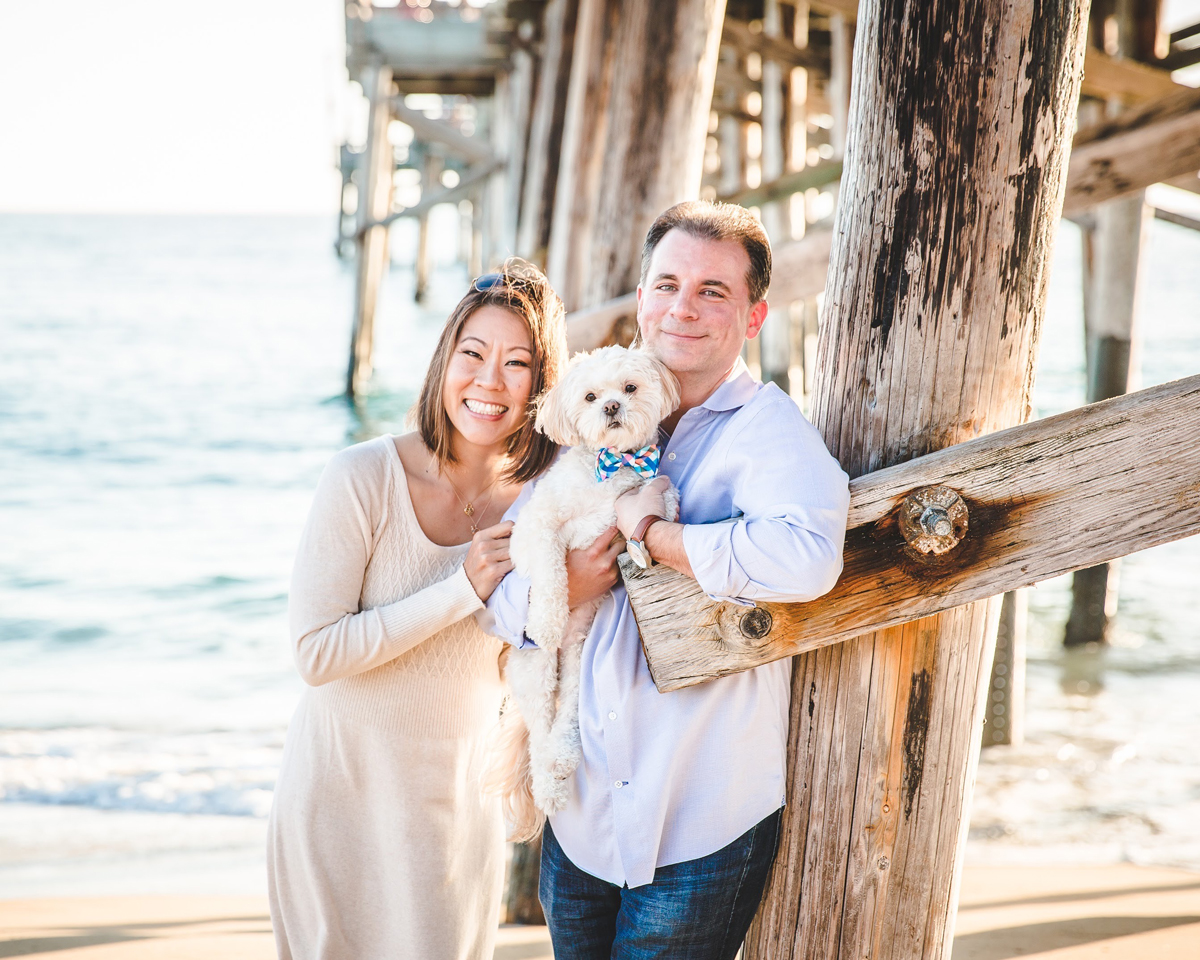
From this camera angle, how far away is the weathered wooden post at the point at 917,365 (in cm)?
163

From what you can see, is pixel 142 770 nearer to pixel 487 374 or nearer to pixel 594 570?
pixel 487 374

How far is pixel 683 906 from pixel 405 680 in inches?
34.3

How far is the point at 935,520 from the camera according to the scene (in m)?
1.57

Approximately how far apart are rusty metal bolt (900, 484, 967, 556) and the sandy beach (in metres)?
2.25

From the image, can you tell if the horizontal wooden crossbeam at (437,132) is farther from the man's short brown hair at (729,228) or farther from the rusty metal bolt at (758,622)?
the rusty metal bolt at (758,622)

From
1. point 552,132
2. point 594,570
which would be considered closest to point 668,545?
point 594,570

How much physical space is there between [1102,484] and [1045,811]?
3.80 meters

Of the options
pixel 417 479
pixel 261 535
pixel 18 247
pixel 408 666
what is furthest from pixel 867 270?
pixel 18 247

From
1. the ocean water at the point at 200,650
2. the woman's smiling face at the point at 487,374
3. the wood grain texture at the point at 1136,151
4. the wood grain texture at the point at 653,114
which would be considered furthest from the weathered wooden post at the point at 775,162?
the woman's smiling face at the point at 487,374

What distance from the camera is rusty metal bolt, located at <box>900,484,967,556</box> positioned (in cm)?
156

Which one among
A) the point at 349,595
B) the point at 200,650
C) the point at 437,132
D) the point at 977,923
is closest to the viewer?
the point at 349,595

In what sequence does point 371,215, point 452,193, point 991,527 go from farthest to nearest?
point 371,215 < point 452,193 < point 991,527

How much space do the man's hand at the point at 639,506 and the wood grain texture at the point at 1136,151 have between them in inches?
84.2

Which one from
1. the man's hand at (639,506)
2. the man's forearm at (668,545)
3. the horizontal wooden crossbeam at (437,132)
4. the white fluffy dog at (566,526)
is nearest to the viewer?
the man's forearm at (668,545)
